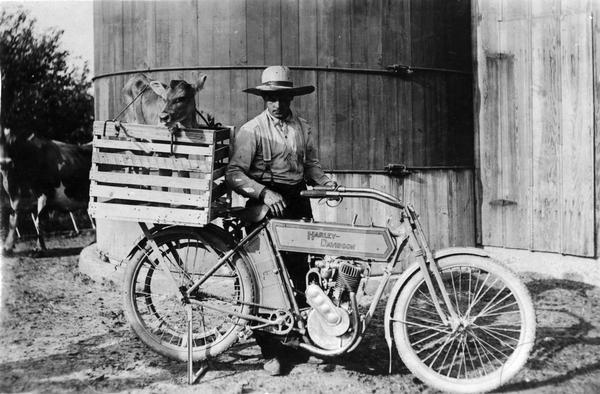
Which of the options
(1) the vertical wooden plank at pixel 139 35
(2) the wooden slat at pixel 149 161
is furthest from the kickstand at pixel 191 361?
(1) the vertical wooden plank at pixel 139 35

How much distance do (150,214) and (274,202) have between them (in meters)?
0.87

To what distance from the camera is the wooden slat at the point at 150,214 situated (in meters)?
4.27

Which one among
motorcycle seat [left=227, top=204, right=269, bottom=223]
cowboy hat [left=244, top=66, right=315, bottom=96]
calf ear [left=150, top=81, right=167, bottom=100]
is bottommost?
motorcycle seat [left=227, top=204, right=269, bottom=223]

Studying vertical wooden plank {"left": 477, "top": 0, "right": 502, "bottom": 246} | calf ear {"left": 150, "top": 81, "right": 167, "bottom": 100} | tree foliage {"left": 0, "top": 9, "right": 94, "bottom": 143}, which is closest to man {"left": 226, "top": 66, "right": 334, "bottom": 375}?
calf ear {"left": 150, "top": 81, "right": 167, "bottom": 100}

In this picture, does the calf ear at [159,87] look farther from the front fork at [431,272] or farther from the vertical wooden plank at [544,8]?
the vertical wooden plank at [544,8]

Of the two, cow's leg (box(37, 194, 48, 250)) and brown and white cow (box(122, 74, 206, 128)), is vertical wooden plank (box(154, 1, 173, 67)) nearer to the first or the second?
brown and white cow (box(122, 74, 206, 128))

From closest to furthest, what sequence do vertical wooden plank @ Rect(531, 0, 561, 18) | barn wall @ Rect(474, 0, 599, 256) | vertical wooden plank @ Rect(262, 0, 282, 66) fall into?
barn wall @ Rect(474, 0, 599, 256)
vertical wooden plank @ Rect(531, 0, 561, 18)
vertical wooden plank @ Rect(262, 0, 282, 66)

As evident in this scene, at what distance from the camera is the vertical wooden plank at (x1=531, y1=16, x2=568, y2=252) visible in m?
7.10

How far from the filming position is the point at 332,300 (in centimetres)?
418

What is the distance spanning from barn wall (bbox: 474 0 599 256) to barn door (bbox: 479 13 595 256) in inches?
0.4

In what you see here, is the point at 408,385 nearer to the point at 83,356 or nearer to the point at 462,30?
the point at 83,356

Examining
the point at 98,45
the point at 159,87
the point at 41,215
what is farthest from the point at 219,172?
the point at 41,215

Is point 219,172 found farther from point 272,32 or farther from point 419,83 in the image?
point 419,83

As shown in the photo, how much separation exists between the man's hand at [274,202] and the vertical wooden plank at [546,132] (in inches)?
162
